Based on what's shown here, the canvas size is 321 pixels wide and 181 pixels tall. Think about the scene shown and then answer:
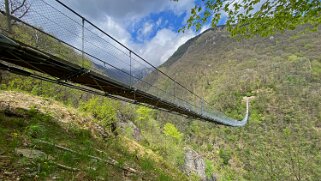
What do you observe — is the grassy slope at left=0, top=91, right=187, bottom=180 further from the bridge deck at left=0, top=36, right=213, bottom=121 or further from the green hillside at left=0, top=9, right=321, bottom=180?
the bridge deck at left=0, top=36, right=213, bottom=121

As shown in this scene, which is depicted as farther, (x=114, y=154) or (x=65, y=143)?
(x=114, y=154)

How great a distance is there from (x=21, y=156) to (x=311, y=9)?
400cm

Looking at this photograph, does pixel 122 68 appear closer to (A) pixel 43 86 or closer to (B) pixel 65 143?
(B) pixel 65 143

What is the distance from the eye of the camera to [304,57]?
228ft

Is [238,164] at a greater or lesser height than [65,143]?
lesser

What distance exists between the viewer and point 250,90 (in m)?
61.6

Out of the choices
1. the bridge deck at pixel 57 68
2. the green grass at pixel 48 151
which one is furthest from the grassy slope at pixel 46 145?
the bridge deck at pixel 57 68

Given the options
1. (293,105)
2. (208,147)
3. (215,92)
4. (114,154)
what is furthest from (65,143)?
(215,92)

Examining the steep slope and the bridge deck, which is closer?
the bridge deck

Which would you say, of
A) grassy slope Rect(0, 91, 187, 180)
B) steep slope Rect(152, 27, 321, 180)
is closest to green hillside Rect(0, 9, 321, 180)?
grassy slope Rect(0, 91, 187, 180)

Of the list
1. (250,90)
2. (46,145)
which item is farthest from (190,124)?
(46,145)

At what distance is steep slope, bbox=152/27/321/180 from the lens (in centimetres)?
3819

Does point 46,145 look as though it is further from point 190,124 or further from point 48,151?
Result: point 190,124

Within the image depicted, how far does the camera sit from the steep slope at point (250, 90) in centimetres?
3819
